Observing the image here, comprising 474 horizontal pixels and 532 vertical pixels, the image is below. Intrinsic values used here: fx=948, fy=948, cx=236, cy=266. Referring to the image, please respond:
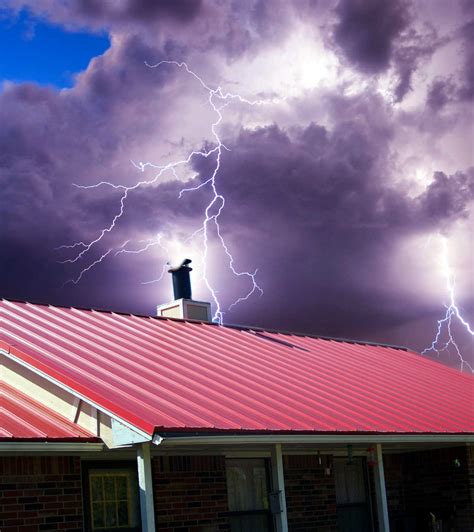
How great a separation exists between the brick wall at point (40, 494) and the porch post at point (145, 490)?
1365 mm

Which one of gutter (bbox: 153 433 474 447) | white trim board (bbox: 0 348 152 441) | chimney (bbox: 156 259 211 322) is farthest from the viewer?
chimney (bbox: 156 259 211 322)

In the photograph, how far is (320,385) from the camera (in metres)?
14.9

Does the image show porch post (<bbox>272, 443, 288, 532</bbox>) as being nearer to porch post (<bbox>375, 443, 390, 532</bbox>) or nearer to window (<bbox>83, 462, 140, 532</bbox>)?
window (<bbox>83, 462, 140, 532</bbox>)

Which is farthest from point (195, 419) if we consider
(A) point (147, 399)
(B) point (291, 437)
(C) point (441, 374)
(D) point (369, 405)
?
(C) point (441, 374)

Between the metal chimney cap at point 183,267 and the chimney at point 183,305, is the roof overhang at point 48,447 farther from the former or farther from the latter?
the metal chimney cap at point 183,267

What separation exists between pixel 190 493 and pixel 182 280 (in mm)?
7486

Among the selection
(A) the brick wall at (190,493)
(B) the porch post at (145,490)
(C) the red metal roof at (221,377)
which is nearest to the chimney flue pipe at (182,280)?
(C) the red metal roof at (221,377)

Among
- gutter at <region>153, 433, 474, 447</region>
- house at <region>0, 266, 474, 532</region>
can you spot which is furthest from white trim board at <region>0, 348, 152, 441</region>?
gutter at <region>153, 433, 474, 447</region>

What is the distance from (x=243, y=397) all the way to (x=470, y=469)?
600cm

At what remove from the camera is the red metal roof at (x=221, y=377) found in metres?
10.9

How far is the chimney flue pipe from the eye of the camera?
19422mm

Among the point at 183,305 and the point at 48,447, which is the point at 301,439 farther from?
the point at 183,305

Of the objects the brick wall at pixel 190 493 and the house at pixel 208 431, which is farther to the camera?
the brick wall at pixel 190 493

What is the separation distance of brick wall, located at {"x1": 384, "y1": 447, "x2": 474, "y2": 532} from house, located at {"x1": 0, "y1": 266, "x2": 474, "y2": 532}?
1.0 inches
